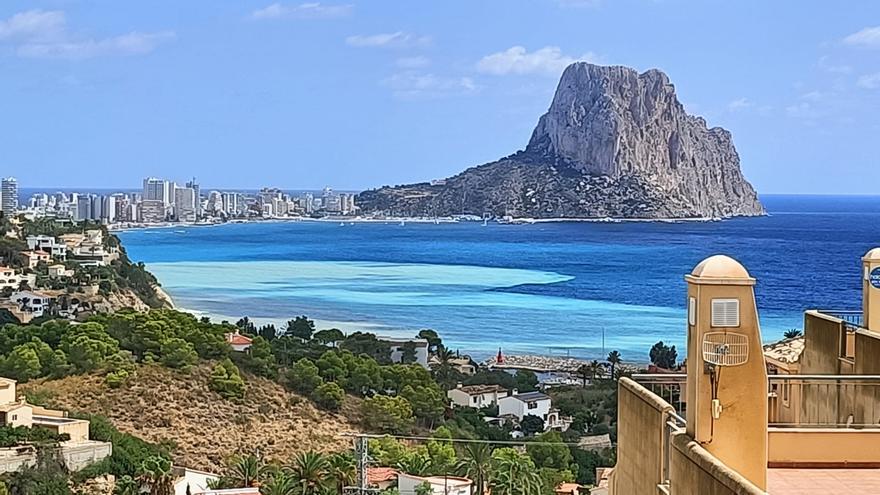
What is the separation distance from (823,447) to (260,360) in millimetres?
29020

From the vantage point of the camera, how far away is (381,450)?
2194 cm

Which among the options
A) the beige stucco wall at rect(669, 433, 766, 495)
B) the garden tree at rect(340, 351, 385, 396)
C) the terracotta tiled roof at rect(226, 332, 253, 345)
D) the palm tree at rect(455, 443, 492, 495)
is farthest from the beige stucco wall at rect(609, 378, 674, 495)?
the terracotta tiled roof at rect(226, 332, 253, 345)

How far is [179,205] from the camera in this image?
540ft

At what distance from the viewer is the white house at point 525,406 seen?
2884 cm

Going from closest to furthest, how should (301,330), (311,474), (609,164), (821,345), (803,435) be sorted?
(803,435)
(821,345)
(311,474)
(301,330)
(609,164)

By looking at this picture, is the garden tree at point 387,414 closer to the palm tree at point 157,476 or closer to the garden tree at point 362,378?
the garden tree at point 362,378

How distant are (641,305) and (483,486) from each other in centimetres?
4283

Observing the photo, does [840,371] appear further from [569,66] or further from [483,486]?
[569,66]

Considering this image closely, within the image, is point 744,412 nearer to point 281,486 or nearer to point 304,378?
point 281,486

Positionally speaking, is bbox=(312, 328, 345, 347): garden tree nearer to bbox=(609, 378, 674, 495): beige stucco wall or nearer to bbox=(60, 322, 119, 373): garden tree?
bbox=(60, 322, 119, 373): garden tree

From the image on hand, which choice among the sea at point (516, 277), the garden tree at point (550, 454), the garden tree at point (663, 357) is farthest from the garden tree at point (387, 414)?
A: the sea at point (516, 277)

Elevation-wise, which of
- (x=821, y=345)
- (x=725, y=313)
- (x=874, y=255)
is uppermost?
(x=874, y=255)

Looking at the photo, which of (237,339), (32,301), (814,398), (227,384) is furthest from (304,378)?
(814,398)

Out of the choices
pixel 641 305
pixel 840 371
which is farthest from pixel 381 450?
pixel 641 305
